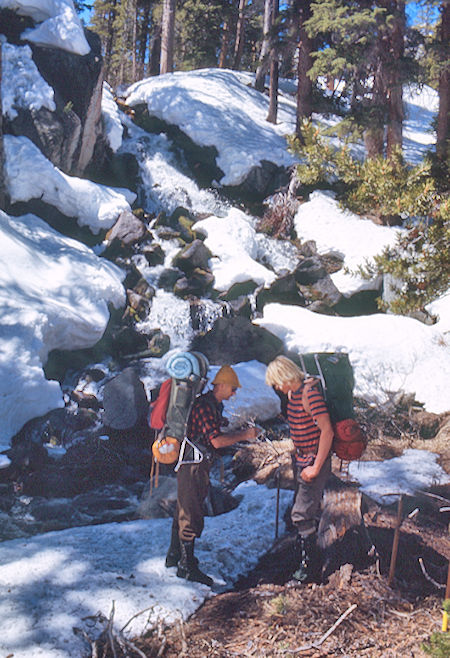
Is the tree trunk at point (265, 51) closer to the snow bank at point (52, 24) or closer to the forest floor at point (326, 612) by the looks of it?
the snow bank at point (52, 24)

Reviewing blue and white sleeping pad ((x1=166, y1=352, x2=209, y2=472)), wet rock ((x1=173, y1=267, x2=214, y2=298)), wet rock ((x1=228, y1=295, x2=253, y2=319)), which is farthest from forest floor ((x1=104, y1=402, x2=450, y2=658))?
wet rock ((x1=173, y1=267, x2=214, y2=298))

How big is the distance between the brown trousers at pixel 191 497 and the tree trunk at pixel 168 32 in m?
21.2

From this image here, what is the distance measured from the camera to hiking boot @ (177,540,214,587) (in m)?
3.89

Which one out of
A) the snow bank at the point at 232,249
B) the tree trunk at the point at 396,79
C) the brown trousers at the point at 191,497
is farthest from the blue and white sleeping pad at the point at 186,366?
the tree trunk at the point at 396,79

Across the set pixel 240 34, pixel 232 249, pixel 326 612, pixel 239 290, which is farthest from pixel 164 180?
pixel 326 612

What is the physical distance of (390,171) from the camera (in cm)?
1160

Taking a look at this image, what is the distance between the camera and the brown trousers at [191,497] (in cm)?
390

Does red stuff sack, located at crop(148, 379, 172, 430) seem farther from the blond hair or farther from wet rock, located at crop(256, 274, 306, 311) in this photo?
wet rock, located at crop(256, 274, 306, 311)

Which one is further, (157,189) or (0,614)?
(157,189)

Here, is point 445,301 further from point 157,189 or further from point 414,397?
point 157,189

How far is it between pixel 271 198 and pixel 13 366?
10501mm

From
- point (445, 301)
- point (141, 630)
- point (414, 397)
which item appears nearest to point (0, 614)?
point (141, 630)

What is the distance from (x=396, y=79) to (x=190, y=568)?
13042 mm

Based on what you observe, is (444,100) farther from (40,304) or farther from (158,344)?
(40,304)
